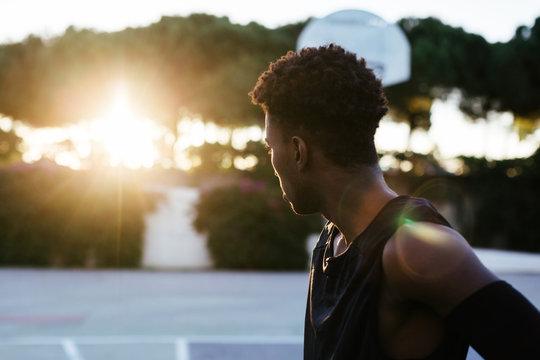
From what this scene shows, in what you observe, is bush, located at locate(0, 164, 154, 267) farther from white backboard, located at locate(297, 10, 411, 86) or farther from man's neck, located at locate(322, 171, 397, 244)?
man's neck, located at locate(322, 171, 397, 244)

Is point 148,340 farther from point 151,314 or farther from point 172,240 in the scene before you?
point 172,240

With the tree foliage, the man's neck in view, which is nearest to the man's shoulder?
the man's neck

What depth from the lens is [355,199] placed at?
4.54ft

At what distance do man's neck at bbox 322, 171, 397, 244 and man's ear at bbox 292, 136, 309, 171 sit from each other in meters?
0.08

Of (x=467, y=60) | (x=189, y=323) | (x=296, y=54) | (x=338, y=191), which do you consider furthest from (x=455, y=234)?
(x=467, y=60)

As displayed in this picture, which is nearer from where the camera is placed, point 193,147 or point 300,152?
point 300,152

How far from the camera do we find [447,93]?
22.5m

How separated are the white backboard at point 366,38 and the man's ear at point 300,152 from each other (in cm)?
483

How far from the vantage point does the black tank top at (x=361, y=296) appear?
1176mm

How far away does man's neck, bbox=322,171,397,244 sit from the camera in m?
1.35

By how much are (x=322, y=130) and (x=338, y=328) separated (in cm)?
47

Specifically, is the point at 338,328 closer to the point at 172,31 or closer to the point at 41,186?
the point at 41,186

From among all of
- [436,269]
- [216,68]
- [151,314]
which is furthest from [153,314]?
[216,68]

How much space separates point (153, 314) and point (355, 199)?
695 cm
